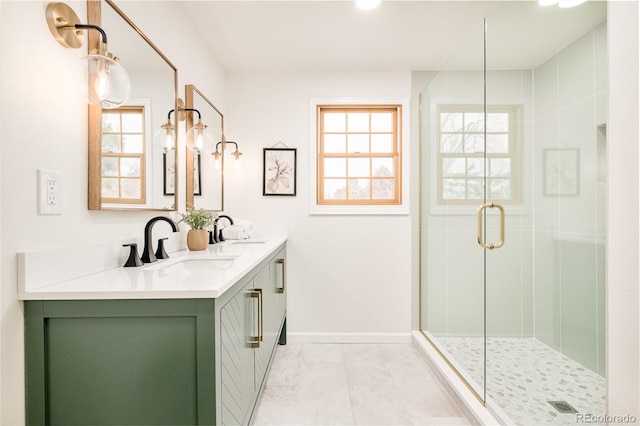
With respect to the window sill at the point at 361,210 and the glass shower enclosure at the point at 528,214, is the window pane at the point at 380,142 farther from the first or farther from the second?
the glass shower enclosure at the point at 528,214

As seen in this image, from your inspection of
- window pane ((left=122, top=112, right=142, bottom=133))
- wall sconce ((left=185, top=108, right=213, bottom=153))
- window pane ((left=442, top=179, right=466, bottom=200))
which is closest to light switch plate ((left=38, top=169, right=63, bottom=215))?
window pane ((left=122, top=112, right=142, bottom=133))

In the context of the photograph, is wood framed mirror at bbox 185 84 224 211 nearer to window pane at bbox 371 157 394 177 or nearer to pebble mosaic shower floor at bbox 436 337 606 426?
window pane at bbox 371 157 394 177

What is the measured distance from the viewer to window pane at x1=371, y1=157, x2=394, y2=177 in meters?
3.19

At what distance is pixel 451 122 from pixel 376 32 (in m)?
0.84

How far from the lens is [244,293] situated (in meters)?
1.42

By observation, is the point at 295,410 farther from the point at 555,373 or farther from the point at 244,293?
the point at 555,373

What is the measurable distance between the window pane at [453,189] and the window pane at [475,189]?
0.08m

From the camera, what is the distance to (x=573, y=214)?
1594mm

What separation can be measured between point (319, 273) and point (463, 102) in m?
1.79

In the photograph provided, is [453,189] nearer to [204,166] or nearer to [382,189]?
[382,189]

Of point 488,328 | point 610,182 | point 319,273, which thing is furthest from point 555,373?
point 319,273

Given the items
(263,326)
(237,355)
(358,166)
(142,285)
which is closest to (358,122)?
(358,166)

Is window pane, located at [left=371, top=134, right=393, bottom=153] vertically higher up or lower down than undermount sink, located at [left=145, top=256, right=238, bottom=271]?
higher up

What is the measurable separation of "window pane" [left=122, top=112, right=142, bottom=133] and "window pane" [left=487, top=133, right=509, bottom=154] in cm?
188
